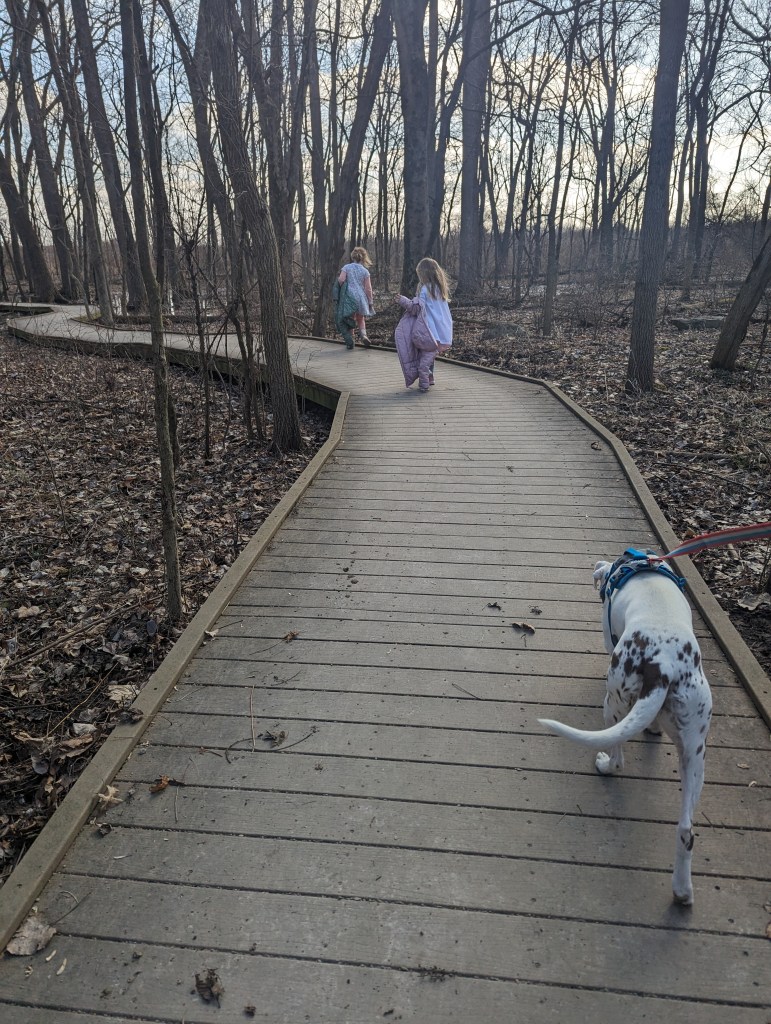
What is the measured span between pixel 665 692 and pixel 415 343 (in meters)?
7.55

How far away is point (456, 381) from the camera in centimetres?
1046

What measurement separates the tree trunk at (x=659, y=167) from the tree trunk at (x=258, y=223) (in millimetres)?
5224

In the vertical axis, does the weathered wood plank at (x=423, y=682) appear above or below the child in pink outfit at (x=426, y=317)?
below

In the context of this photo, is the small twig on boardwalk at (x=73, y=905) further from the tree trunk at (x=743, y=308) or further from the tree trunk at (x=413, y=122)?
the tree trunk at (x=413, y=122)

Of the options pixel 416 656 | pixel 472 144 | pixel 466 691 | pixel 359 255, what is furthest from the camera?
pixel 472 144

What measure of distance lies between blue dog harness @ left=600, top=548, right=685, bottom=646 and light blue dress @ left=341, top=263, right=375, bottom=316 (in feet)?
33.0

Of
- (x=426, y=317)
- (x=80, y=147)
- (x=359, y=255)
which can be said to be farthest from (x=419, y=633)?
(x=80, y=147)

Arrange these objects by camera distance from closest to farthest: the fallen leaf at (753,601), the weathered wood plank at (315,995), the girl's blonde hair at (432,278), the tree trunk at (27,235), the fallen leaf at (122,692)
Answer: the weathered wood plank at (315,995)
the fallen leaf at (122,692)
the fallen leaf at (753,601)
the girl's blonde hair at (432,278)
the tree trunk at (27,235)

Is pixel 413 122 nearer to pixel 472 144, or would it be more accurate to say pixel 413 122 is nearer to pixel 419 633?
pixel 472 144

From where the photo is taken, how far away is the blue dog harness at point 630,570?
8.74ft

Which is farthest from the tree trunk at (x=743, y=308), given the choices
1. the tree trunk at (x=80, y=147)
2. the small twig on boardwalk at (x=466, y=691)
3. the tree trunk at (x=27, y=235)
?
the tree trunk at (x=27, y=235)

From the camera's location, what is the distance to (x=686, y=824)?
83.9 inches

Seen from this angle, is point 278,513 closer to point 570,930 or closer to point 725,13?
point 570,930

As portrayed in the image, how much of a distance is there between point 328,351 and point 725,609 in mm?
10238
